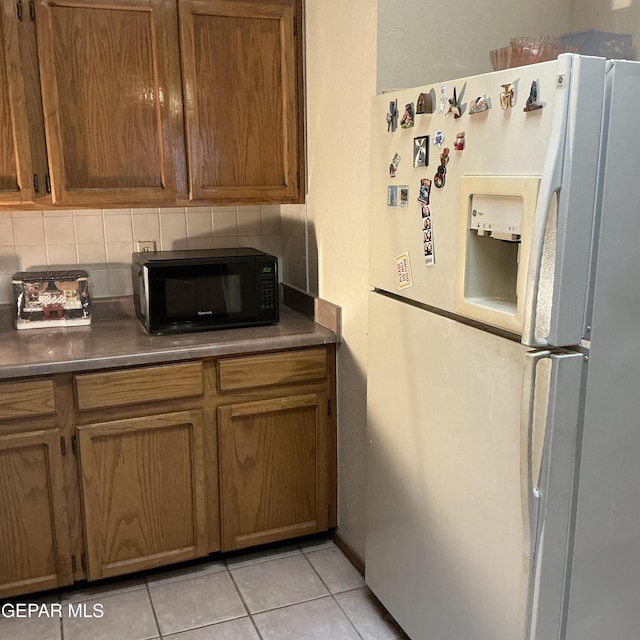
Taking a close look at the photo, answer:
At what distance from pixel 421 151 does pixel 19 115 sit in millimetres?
1362

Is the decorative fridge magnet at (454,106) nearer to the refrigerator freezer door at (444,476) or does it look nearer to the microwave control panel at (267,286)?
the refrigerator freezer door at (444,476)

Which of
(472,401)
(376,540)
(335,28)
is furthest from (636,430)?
(335,28)

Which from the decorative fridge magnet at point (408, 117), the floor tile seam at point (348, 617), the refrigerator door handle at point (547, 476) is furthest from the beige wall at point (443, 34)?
the floor tile seam at point (348, 617)

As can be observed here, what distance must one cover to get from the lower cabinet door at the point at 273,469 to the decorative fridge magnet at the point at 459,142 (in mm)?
1196

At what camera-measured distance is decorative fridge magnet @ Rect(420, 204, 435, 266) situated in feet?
5.54

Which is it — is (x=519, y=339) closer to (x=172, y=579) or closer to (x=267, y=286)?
(x=267, y=286)

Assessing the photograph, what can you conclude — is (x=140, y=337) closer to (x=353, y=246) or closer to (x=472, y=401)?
(x=353, y=246)

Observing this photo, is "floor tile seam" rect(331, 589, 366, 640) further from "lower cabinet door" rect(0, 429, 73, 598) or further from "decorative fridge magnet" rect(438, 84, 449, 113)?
"decorative fridge magnet" rect(438, 84, 449, 113)

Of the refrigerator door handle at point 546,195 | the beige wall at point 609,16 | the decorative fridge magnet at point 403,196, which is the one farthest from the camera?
the beige wall at point 609,16

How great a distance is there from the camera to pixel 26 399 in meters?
2.13

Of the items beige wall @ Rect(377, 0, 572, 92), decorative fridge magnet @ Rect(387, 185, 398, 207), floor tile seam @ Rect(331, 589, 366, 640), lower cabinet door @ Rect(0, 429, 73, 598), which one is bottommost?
floor tile seam @ Rect(331, 589, 366, 640)

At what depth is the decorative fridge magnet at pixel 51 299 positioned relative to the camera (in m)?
2.53

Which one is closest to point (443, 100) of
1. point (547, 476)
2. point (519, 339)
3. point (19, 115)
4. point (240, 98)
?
point (519, 339)

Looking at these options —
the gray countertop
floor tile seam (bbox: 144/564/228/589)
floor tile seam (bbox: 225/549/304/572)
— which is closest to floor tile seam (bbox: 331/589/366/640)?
floor tile seam (bbox: 225/549/304/572)
